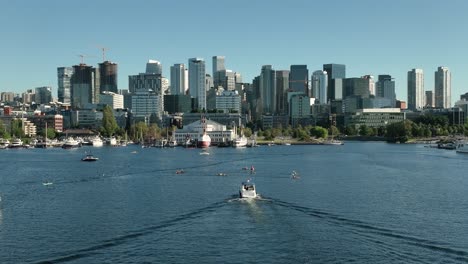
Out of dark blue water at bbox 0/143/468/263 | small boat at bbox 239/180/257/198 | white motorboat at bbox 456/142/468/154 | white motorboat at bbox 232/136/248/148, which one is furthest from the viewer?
white motorboat at bbox 232/136/248/148

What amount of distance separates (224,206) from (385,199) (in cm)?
1361

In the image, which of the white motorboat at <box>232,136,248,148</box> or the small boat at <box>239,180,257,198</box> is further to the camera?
the white motorboat at <box>232,136,248,148</box>

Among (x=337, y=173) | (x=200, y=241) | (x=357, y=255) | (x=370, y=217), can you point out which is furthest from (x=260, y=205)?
(x=337, y=173)

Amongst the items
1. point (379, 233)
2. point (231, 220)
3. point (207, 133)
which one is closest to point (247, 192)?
point (231, 220)

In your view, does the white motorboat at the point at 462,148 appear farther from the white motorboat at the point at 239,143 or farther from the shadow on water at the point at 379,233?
the shadow on water at the point at 379,233

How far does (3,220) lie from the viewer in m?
41.4

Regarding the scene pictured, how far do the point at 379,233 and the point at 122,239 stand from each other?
584 inches

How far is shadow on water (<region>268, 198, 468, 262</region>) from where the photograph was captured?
32.5 metres

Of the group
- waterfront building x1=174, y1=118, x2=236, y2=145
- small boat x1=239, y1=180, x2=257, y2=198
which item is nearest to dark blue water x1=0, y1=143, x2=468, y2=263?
small boat x1=239, y1=180, x2=257, y2=198

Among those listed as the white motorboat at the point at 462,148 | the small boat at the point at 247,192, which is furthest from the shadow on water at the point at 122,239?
the white motorboat at the point at 462,148

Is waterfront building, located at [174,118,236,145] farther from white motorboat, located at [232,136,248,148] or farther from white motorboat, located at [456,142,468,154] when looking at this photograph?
white motorboat, located at [456,142,468,154]

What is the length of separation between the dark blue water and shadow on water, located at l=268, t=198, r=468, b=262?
0.19 ft

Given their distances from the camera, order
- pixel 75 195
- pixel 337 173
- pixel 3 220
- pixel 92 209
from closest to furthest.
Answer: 1. pixel 3 220
2. pixel 92 209
3. pixel 75 195
4. pixel 337 173

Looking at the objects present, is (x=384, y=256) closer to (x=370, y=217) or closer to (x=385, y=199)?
(x=370, y=217)
